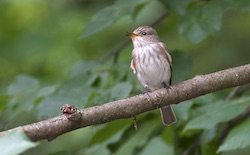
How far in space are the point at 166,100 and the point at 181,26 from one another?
1281mm

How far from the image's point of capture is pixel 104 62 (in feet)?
17.5

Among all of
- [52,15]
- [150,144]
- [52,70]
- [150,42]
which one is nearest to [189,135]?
[150,144]

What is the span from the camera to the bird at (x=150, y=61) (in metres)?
5.15

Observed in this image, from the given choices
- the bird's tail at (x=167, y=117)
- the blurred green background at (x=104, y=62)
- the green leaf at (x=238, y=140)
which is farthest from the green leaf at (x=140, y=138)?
the green leaf at (x=238, y=140)

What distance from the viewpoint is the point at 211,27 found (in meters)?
4.88

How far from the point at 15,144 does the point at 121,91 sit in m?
2.40

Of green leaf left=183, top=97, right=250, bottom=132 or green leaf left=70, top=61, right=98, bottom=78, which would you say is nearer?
green leaf left=183, top=97, right=250, bottom=132

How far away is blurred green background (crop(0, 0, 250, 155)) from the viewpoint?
4.81 metres

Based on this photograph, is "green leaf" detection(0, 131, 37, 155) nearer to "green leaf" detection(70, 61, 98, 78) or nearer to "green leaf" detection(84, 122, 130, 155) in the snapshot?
"green leaf" detection(84, 122, 130, 155)

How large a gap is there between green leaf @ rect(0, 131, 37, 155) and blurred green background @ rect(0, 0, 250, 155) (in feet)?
7.36

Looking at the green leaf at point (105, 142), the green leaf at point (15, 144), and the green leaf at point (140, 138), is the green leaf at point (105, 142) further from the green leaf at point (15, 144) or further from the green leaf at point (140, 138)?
the green leaf at point (15, 144)

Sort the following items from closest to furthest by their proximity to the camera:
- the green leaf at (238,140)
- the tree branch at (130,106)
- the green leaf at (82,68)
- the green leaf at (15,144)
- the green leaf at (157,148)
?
the green leaf at (15,144) → the tree branch at (130,106) → the green leaf at (238,140) → the green leaf at (82,68) → the green leaf at (157,148)

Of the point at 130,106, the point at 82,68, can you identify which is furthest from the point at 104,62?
the point at 130,106

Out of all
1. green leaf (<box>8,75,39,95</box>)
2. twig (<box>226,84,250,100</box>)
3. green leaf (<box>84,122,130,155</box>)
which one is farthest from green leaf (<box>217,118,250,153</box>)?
green leaf (<box>8,75,39,95</box>)
